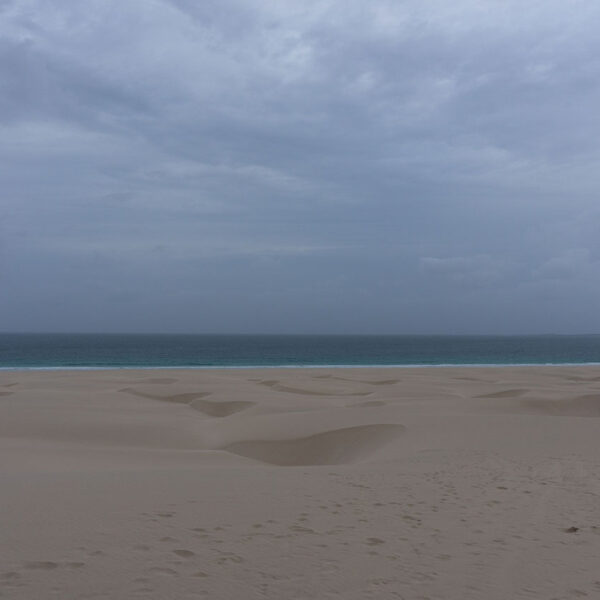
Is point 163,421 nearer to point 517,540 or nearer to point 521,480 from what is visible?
point 521,480

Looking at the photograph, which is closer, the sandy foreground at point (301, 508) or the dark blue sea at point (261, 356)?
the sandy foreground at point (301, 508)

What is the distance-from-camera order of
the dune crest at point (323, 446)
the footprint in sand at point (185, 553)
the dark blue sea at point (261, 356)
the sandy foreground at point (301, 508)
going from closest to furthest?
1. the sandy foreground at point (301, 508)
2. the footprint in sand at point (185, 553)
3. the dune crest at point (323, 446)
4. the dark blue sea at point (261, 356)

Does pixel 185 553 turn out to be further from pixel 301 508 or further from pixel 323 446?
pixel 323 446

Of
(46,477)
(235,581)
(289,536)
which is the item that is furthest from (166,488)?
(235,581)

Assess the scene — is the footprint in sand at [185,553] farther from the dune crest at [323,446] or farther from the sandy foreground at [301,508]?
the dune crest at [323,446]

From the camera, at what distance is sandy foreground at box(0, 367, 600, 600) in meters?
4.23

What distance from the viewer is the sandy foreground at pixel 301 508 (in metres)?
4.23

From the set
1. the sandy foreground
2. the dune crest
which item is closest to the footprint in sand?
the sandy foreground

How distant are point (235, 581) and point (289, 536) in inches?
39.9

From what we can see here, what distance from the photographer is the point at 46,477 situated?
729cm

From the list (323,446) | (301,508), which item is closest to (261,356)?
(323,446)

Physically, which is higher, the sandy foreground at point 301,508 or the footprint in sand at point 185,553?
the footprint in sand at point 185,553

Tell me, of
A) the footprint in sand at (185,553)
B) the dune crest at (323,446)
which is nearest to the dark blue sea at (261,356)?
the dune crest at (323,446)

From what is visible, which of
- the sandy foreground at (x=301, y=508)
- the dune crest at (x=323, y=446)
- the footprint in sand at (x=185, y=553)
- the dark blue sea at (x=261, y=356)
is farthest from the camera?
the dark blue sea at (x=261, y=356)
